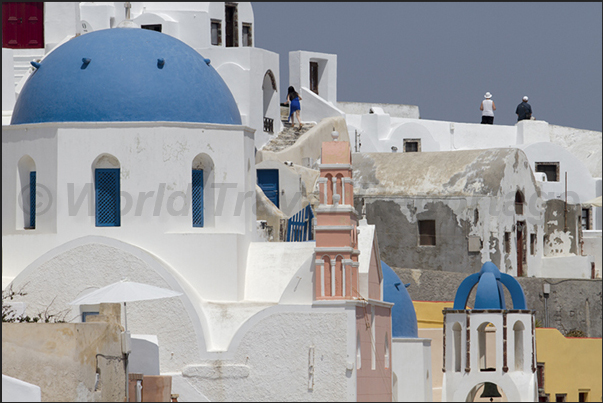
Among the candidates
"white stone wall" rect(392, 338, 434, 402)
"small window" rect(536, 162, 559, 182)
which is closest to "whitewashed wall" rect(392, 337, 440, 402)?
"white stone wall" rect(392, 338, 434, 402)

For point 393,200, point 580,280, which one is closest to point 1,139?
point 393,200

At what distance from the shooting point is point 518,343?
2238cm

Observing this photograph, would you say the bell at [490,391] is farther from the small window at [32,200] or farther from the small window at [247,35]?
the small window at [247,35]

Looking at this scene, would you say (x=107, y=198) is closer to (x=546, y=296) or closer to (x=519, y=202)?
(x=546, y=296)

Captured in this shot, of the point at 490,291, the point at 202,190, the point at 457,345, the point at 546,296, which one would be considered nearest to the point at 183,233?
the point at 202,190

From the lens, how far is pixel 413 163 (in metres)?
31.7

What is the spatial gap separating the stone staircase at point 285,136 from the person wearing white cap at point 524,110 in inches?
391

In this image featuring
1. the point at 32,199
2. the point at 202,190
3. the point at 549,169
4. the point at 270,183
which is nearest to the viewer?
the point at 32,199

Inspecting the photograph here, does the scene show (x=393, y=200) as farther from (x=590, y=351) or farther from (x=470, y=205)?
(x=590, y=351)

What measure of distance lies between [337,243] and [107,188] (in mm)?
4136

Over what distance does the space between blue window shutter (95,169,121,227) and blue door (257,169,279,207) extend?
372 inches

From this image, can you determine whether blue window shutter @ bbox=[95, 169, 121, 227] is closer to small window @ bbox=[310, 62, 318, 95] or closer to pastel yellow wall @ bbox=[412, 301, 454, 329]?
pastel yellow wall @ bbox=[412, 301, 454, 329]

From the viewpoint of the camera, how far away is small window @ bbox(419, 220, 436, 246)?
99.2 feet

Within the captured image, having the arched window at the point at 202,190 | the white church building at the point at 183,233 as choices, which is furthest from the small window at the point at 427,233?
the arched window at the point at 202,190
